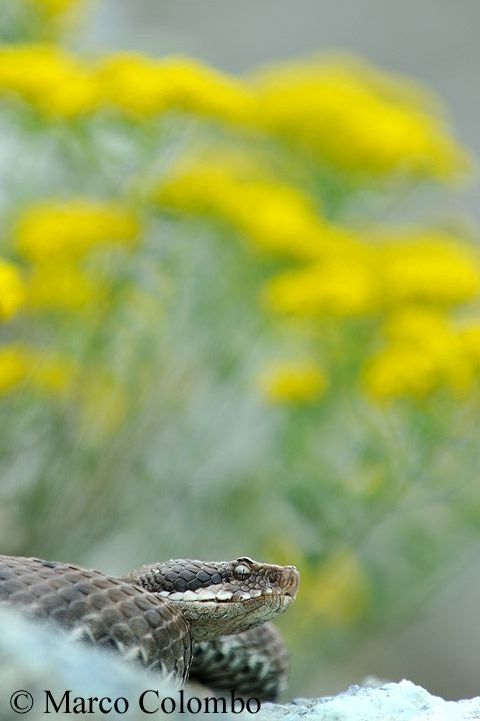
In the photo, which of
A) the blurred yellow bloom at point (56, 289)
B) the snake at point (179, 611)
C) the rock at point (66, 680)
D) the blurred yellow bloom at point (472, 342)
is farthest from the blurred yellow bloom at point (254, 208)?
the rock at point (66, 680)

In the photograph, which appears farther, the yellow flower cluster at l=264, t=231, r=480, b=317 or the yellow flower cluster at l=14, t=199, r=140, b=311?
the yellow flower cluster at l=264, t=231, r=480, b=317

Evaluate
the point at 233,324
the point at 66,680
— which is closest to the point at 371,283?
the point at 233,324

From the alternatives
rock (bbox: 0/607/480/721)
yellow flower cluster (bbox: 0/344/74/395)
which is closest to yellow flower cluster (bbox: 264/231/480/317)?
yellow flower cluster (bbox: 0/344/74/395)

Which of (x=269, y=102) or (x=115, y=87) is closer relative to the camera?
(x=115, y=87)

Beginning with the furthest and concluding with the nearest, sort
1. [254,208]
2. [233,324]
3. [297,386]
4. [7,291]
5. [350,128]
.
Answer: [233,324] → [297,386] → [350,128] → [254,208] → [7,291]

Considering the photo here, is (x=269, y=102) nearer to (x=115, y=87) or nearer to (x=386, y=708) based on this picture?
(x=115, y=87)

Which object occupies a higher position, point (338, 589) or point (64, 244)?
point (64, 244)

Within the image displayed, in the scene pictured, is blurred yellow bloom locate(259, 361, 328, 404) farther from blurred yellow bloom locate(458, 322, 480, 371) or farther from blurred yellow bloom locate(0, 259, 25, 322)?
blurred yellow bloom locate(0, 259, 25, 322)
